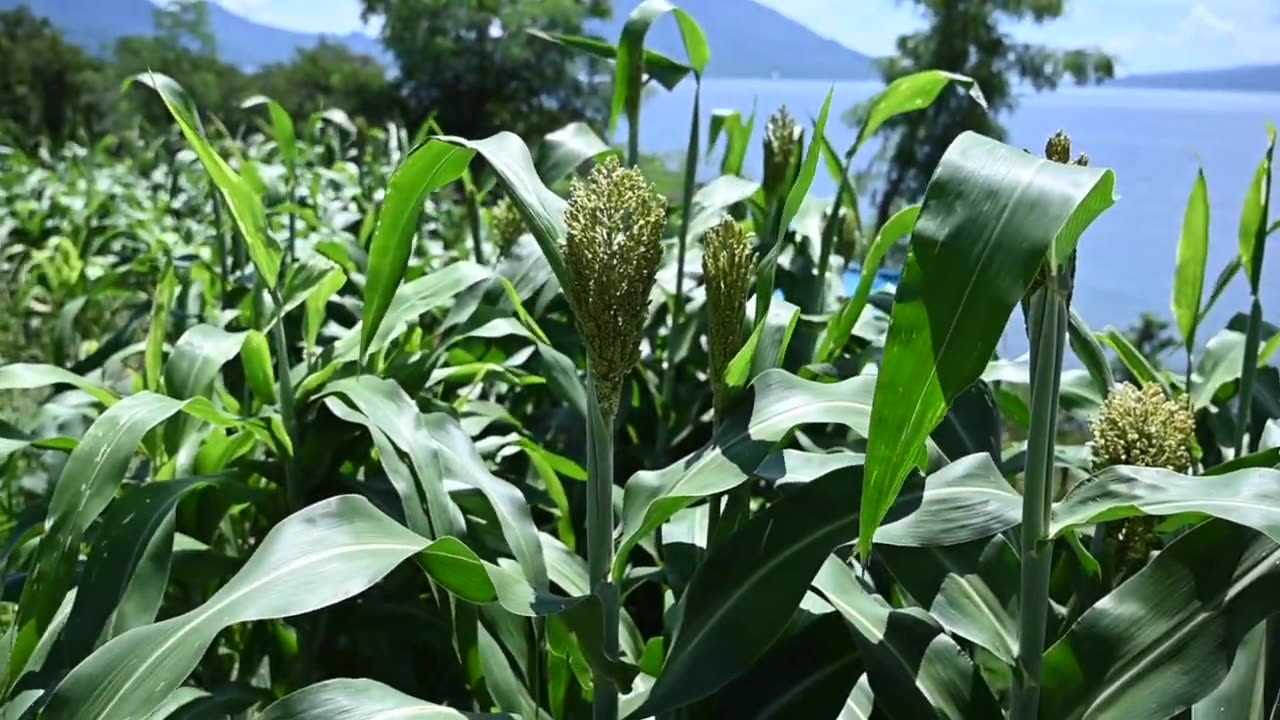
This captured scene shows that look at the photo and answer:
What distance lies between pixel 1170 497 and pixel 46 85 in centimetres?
543

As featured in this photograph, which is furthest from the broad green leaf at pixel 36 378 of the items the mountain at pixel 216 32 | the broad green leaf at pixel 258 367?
the mountain at pixel 216 32

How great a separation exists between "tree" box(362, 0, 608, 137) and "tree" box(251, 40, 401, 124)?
11 centimetres

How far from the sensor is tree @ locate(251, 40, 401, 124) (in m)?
4.29

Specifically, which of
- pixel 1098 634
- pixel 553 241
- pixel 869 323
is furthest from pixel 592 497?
pixel 869 323

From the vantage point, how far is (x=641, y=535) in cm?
54

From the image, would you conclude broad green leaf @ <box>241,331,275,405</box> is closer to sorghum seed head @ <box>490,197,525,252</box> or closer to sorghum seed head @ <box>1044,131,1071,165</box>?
sorghum seed head @ <box>490,197,525,252</box>

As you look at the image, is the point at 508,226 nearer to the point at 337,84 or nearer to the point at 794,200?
the point at 794,200

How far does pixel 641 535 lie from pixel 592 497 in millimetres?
42

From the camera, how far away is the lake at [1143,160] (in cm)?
97

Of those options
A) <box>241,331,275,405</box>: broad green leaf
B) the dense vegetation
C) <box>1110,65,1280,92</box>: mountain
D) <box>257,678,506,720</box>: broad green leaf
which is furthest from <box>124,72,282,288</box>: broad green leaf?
<box>1110,65,1280,92</box>: mountain

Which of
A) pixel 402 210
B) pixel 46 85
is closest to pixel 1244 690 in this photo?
pixel 402 210

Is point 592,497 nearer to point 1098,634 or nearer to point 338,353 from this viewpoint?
point 1098,634

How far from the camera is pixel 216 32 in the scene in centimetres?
460

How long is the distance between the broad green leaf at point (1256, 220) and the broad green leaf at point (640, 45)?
420mm
